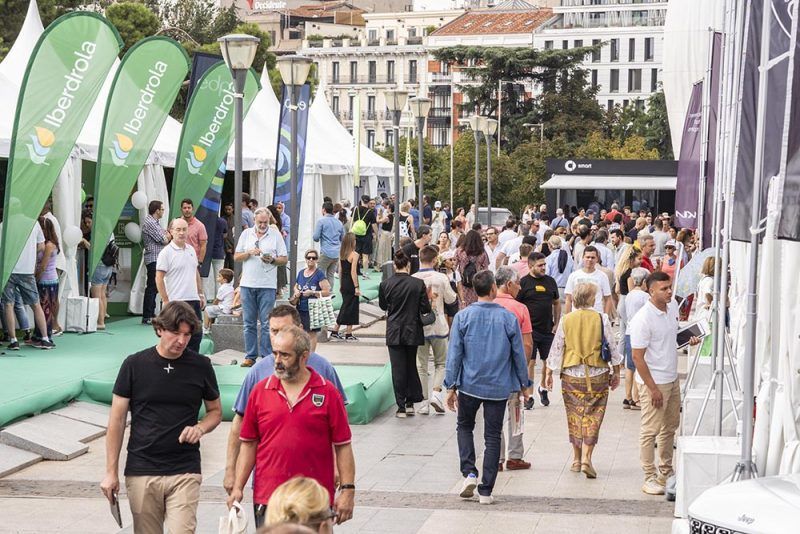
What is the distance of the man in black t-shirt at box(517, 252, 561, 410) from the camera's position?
14094mm

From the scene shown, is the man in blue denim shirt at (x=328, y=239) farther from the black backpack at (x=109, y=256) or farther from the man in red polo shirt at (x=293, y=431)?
the man in red polo shirt at (x=293, y=431)

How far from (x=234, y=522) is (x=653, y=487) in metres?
4.89

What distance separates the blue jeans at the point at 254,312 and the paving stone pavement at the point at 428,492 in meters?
2.99

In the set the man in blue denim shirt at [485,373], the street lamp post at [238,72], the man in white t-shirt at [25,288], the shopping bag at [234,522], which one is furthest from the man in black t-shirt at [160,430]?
the street lamp post at [238,72]

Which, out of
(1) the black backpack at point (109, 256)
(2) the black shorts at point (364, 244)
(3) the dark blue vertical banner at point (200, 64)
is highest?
(3) the dark blue vertical banner at point (200, 64)

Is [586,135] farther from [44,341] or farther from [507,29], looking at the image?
[44,341]

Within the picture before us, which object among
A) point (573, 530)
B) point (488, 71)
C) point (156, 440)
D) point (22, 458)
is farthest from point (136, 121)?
point (488, 71)

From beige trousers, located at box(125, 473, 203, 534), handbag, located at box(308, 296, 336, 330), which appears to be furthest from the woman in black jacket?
beige trousers, located at box(125, 473, 203, 534)

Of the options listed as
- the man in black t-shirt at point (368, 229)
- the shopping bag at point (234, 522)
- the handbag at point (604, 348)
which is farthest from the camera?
the man in black t-shirt at point (368, 229)

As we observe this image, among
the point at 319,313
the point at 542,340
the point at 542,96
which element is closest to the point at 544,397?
the point at 542,340

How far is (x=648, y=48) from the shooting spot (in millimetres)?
116250

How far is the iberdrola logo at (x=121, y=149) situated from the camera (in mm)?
17875

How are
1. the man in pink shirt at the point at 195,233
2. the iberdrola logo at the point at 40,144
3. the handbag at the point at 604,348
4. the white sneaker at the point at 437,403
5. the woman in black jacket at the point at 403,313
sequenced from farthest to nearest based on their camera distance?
the man in pink shirt at the point at 195,233 < the iberdrola logo at the point at 40,144 < the white sneaker at the point at 437,403 < the woman in black jacket at the point at 403,313 < the handbag at the point at 604,348

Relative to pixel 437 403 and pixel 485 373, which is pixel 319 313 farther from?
pixel 485 373
